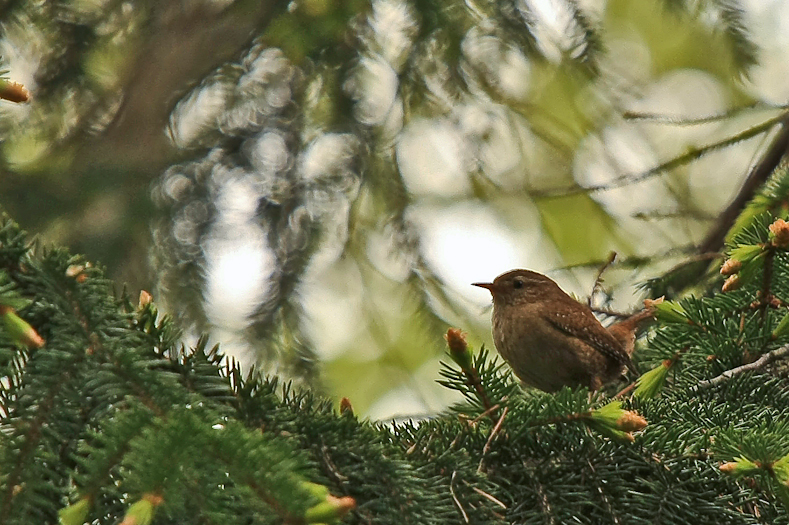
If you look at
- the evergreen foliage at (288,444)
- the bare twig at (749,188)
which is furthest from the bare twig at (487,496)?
the bare twig at (749,188)

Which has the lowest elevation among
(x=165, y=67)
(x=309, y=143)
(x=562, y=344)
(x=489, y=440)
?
(x=489, y=440)

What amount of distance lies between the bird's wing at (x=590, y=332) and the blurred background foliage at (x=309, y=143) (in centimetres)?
17

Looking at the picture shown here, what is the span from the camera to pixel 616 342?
3.38 meters

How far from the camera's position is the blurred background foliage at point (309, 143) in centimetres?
342

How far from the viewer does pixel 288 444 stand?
1.31 metres

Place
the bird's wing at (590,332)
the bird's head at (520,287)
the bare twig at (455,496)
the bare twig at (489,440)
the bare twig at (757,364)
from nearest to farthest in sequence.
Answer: the bare twig at (455,496) → the bare twig at (489,440) → the bare twig at (757,364) → the bird's wing at (590,332) → the bird's head at (520,287)

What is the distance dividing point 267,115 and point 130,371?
2.68m

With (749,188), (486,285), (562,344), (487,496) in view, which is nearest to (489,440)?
(487,496)

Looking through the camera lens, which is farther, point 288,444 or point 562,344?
point 562,344

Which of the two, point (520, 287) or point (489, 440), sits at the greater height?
point (520, 287)

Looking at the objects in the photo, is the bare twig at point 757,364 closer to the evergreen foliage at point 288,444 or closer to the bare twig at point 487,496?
the evergreen foliage at point 288,444

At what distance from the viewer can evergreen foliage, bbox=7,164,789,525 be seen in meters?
1.20

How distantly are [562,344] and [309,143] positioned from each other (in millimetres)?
1452

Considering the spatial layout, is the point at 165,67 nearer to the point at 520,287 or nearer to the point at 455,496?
the point at 520,287
